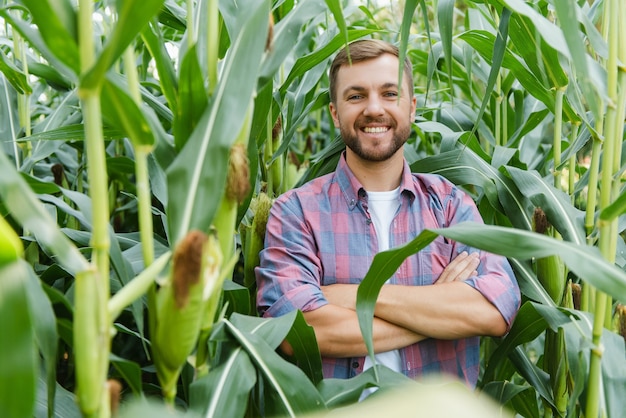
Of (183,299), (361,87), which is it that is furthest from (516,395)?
(183,299)

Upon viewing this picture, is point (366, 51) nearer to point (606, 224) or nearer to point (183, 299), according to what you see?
point (606, 224)

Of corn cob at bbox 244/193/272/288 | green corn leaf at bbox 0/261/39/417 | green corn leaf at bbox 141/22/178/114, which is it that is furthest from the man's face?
green corn leaf at bbox 0/261/39/417

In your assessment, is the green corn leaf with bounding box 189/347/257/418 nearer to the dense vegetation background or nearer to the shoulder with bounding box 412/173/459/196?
the dense vegetation background

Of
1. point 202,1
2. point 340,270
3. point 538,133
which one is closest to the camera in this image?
point 202,1

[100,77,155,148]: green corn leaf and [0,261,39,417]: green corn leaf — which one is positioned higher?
[100,77,155,148]: green corn leaf

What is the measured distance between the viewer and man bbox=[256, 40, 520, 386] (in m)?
1.54

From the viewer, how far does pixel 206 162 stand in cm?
87

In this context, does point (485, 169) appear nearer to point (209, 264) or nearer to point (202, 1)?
point (202, 1)

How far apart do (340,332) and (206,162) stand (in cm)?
75

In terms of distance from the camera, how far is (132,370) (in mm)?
912

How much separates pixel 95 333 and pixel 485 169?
125cm

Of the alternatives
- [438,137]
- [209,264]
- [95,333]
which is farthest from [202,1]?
[438,137]

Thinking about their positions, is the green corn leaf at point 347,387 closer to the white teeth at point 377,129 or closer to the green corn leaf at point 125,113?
the green corn leaf at point 125,113

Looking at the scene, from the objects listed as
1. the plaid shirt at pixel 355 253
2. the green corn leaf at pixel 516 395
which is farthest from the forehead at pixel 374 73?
the green corn leaf at pixel 516 395
